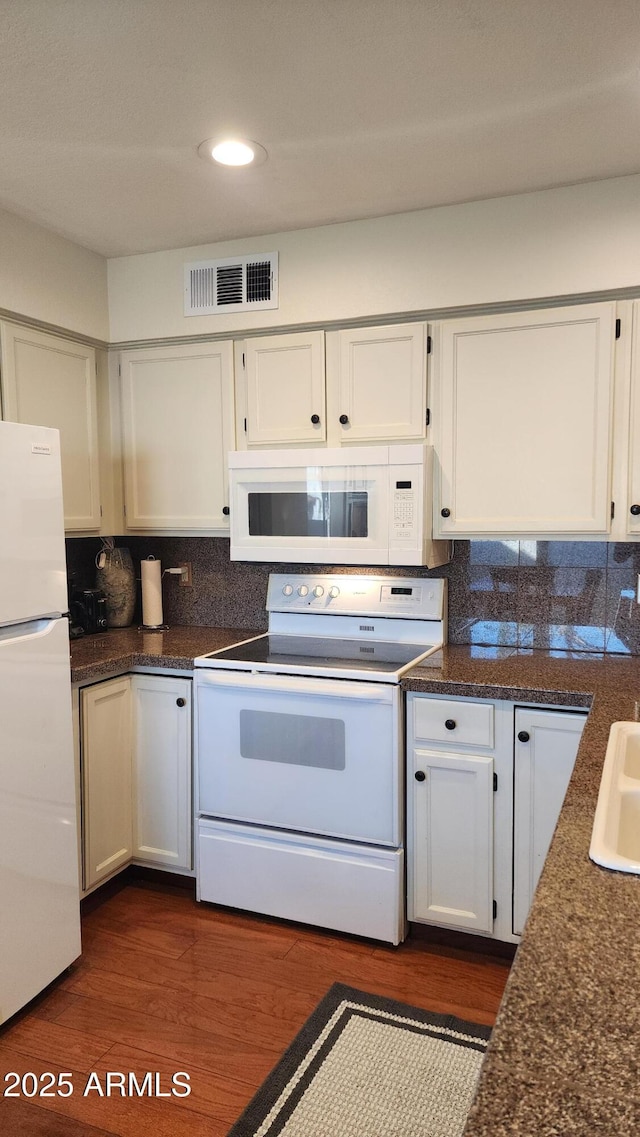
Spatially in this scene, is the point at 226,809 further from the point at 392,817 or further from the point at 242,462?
the point at 242,462

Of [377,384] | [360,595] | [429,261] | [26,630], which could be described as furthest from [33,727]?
[429,261]

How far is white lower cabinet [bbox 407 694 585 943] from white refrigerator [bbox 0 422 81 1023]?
106 cm

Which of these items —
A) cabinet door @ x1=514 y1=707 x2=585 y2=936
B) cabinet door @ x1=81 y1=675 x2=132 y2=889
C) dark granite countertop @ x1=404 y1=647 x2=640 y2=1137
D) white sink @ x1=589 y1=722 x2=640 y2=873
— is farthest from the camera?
cabinet door @ x1=81 y1=675 x2=132 y2=889

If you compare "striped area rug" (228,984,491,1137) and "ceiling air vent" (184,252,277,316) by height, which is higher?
"ceiling air vent" (184,252,277,316)

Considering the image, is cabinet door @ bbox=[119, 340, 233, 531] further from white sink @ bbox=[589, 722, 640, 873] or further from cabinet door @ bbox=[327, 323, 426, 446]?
white sink @ bbox=[589, 722, 640, 873]

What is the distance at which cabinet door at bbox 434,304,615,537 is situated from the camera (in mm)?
2414

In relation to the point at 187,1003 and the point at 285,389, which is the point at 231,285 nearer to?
the point at 285,389

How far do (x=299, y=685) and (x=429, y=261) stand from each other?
1.51 meters

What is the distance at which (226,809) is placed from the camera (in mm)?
2623

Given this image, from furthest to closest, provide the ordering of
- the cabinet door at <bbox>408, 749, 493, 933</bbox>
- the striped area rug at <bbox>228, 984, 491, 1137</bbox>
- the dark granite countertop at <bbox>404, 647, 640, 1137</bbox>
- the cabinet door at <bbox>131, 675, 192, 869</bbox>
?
the cabinet door at <bbox>131, 675, 192, 869</bbox> < the cabinet door at <bbox>408, 749, 493, 933</bbox> < the striped area rug at <bbox>228, 984, 491, 1137</bbox> < the dark granite countertop at <bbox>404, 647, 640, 1137</bbox>

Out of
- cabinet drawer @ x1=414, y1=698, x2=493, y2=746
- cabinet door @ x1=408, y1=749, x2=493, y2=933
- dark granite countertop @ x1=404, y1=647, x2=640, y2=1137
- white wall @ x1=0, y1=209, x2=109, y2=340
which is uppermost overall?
white wall @ x1=0, y1=209, x2=109, y2=340

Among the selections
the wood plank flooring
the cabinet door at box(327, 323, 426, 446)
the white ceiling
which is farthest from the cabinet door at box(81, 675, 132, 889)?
the white ceiling

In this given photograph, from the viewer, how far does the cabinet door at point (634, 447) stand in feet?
7.71

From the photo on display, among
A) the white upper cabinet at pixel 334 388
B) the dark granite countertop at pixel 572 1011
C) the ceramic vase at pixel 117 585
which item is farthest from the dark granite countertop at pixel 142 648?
the dark granite countertop at pixel 572 1011
